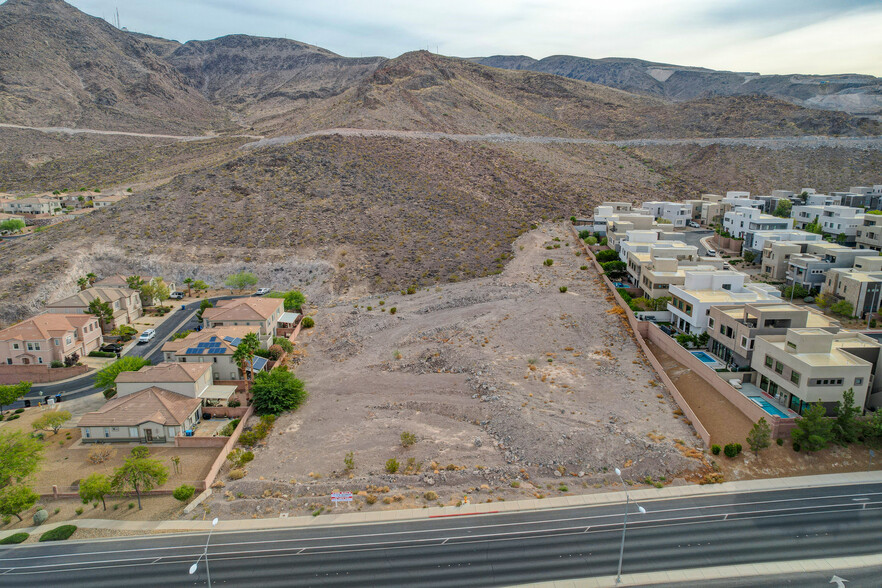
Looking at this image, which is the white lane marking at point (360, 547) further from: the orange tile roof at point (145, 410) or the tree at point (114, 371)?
the tree at point (114, 371)

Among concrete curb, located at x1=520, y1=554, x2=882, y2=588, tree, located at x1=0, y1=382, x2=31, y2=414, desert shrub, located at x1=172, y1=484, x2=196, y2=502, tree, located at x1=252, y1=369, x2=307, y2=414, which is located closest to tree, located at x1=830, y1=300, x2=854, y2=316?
concrete curb, located at x1=520, y1=554, x2=882, y2=588

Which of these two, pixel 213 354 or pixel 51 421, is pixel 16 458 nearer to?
pixel 51 421

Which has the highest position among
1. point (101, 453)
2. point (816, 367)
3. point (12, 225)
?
point (12, 225)

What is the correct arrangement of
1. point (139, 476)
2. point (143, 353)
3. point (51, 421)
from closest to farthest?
point (139, 476) < point (51, 421) < point (143, 353)

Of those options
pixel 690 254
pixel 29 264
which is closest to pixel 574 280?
pixel 690 254

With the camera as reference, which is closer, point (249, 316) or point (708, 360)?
point (708, 360)

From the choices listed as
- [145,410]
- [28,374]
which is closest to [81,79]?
[28,374]

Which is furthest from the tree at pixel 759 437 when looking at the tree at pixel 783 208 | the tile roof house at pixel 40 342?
the tree at pixel 783 208
